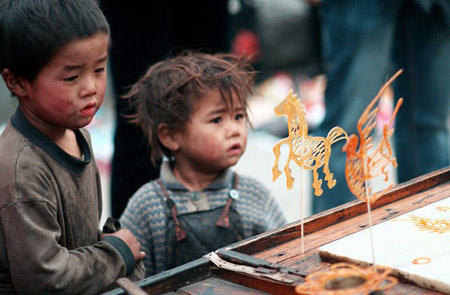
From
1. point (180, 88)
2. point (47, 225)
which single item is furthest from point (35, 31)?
point (180, 88)

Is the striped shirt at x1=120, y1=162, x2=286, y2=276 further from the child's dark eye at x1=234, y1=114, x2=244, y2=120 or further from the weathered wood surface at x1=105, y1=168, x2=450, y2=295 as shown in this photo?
the weathered wood surface at x1=105, y1=168, x2=450, y2=295

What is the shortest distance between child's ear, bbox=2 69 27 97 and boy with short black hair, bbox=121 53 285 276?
2.24 feet

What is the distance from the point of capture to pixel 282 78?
629 cm

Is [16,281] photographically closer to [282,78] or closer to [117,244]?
[117,244]

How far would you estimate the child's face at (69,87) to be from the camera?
5.01ft

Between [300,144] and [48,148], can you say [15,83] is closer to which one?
[48,148]

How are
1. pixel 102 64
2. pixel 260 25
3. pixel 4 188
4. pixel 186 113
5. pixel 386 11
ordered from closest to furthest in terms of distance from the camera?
pixel 4 188 < pixel 102 64 < pixel 186 113 < pixel 386 11 < pixel 260 25

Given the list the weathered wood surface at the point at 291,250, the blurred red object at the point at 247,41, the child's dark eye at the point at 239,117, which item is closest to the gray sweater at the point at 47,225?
the weathered wood surface at the point at 291,250

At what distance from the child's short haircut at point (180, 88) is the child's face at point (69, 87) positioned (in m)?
0.60

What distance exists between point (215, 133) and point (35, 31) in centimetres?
80

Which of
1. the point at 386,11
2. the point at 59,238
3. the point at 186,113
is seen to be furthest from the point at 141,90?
the point at 386,11

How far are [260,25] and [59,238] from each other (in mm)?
4617

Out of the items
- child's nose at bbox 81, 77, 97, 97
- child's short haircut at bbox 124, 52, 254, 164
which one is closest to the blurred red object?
child's short haircut at bbox 124, 52, 254, 164

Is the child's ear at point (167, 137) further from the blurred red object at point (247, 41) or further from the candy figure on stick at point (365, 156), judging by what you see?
the blurred red object at point (247, 41)
